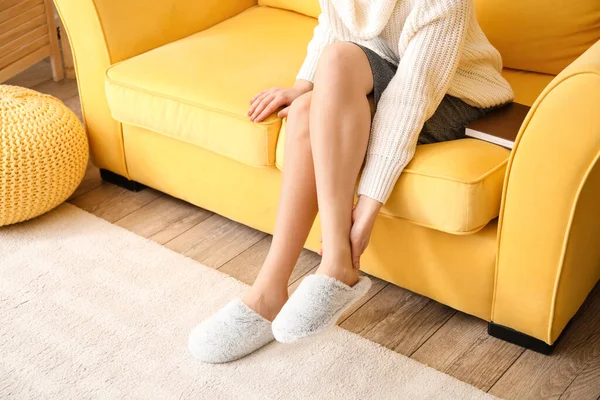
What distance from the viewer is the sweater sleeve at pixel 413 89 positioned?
5.09 feet

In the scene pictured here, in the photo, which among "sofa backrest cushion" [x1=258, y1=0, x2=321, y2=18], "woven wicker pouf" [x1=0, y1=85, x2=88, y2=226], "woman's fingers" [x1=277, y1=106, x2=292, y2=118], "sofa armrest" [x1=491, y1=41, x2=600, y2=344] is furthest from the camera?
"sofa backrest cushion" [x1=258, y1=0, x2=321, y2=18]

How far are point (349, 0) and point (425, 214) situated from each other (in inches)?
19.2

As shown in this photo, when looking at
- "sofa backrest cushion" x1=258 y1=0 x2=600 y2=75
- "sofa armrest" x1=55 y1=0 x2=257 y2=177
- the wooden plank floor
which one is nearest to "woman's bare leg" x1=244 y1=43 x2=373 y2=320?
the wooden plank floor

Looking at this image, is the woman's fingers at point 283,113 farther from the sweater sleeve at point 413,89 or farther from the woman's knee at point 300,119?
the sweater sleeve at point 413,89

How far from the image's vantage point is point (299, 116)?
1.65 meters

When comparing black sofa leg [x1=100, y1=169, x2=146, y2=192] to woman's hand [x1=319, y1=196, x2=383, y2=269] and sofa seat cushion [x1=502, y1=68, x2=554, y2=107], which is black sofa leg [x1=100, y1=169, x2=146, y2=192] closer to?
woman's hand [x1=319, y1=196, x2=383, y2=269]

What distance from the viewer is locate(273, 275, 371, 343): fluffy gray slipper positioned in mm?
1450

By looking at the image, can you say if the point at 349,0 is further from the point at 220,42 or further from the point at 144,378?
the point at 144,378

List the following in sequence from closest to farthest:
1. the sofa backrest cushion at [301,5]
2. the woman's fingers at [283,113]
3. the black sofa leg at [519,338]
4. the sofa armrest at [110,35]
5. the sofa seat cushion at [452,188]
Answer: the sofa seat cushion at [452,188]
the black sofa leg at [519,338]
the woman's fingers at [283,113]
the sofa armrest at [110,35]
the sofa backrest cushion at [301,5]

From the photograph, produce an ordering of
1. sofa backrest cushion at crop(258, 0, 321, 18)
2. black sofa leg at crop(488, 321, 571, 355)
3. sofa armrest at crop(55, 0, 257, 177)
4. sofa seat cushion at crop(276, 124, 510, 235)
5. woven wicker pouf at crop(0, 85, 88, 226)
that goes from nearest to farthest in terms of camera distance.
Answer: sofa seat cushion at crop(276, 124, 510, 235) < black sofa leg at crop(488, 321, 571, 355) < woven wicker pouf at crop(0, 85, 88, 226) < sofa armrest at crop(55, 0, 257, 177) < sofa backrest cushion at crop(258, 0, 321, 18)

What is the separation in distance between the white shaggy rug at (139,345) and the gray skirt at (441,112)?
1.51 ft

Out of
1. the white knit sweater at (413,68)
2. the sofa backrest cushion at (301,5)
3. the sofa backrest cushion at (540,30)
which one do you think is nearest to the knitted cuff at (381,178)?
the white knit sweater at (413,68)

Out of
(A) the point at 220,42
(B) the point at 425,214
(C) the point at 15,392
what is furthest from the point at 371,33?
(C) the point at 15,392

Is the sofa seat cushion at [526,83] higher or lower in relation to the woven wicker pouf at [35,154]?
higher
